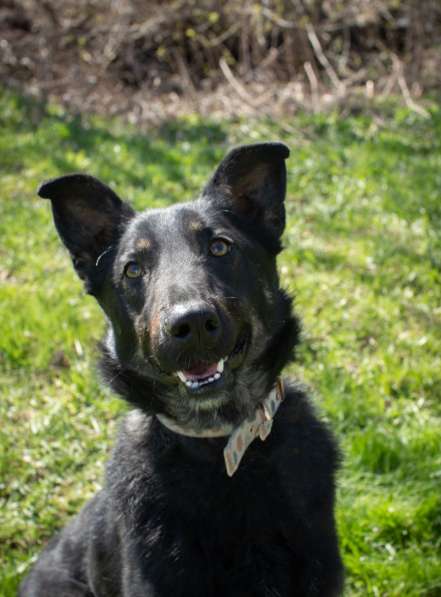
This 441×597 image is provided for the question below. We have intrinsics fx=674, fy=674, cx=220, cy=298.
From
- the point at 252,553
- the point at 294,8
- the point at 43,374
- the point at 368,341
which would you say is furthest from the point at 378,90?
the point at 252,553

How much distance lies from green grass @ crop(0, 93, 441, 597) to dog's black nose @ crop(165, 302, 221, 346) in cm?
110

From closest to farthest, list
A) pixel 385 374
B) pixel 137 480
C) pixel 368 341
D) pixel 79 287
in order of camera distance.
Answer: pixel 137 480 < pixel 385 374 < pixel 368 341 < pixel 79 287

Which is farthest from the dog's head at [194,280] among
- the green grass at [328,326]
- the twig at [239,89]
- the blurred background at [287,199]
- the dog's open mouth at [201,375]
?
the twig at [239,89]

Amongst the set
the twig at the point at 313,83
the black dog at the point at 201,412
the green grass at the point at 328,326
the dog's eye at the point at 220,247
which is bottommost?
the twig at the point at 313,83

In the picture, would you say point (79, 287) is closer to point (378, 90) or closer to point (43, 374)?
point (43, 374)

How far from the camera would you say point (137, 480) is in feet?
10.7

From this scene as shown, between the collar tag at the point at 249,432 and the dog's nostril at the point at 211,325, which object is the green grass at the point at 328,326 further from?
the dog's nostril at the point at 211,325

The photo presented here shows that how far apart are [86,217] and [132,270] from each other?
47 cm

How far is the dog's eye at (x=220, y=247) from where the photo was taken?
3320mm

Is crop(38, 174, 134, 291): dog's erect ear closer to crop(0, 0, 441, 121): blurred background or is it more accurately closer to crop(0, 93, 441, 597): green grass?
crop(0, 93, 441, 597): green grass

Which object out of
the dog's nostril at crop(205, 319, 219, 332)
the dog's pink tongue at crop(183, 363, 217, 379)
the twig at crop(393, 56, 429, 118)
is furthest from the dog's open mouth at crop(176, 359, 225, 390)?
the twig at crop(393, 56, 429, 118)

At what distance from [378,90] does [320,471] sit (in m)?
8.29

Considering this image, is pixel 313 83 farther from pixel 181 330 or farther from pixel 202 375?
pixel 181 330

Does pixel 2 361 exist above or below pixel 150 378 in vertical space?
below
